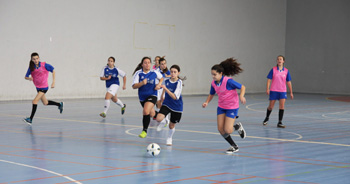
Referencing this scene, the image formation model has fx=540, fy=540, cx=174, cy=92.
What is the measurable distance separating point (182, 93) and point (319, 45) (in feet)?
32.3

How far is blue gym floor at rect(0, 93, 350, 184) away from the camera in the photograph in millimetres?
7383

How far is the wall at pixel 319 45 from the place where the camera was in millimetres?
32094

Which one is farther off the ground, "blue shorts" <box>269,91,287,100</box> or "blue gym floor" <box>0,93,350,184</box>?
"blue shorts" <box>269,91,287,100</box>

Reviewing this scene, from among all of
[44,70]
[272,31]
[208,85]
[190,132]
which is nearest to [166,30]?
[208,85]

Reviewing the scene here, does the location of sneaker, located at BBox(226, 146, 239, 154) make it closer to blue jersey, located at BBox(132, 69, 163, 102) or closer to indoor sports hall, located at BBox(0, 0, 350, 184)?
indoor sports hall, located at BBox(0, 0, 350, 184)

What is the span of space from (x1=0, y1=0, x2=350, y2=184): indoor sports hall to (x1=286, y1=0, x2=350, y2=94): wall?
64 mm

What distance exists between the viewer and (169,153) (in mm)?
9508

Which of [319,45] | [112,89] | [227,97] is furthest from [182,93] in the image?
[227,97]

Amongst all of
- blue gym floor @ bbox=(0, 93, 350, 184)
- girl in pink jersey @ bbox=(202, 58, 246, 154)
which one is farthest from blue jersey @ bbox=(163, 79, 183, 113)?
girl in pink jersey @ bbox=(202, 58, 246, 154)

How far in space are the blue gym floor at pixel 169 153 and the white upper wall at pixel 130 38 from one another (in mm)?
7520

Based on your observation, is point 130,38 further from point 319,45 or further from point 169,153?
point 169,153

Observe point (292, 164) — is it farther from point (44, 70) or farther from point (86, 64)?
point (86, 64)

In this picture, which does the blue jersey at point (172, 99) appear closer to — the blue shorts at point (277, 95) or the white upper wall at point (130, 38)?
the blue shorts at point (277, 95)

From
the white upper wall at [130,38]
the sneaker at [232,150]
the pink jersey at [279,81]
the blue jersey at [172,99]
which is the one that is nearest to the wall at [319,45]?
the white upper wall at [130,38]
